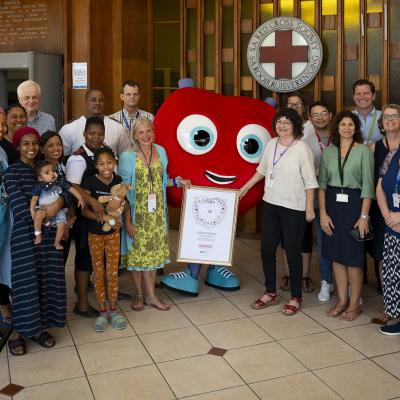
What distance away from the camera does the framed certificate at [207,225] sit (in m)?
3.54

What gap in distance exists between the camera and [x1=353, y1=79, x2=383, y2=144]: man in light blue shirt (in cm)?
372

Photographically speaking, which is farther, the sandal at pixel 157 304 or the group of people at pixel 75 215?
the sandal at pixel 157 304

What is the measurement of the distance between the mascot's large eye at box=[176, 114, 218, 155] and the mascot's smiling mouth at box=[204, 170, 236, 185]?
137mm

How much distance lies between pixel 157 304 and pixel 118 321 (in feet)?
1.18

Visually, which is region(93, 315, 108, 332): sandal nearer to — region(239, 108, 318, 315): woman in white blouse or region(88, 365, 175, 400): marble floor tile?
region(88, 365, 175, 400): marble floor tile

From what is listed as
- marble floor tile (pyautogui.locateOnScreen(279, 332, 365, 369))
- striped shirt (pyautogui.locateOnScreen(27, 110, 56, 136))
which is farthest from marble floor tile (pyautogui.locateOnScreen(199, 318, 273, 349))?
striped shirt (pyautogui.locateOnScreen(27, 110, 56, 136))

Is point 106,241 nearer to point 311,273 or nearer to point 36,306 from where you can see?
point 36,306

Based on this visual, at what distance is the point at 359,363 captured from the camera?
2.78 meters

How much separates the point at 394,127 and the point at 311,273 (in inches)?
60.6

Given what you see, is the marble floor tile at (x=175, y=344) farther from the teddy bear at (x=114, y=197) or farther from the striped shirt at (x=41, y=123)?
the striped shirt at (x=41, y=123)

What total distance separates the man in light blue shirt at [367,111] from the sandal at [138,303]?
1734mm

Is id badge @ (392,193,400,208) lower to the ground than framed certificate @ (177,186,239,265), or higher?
higher

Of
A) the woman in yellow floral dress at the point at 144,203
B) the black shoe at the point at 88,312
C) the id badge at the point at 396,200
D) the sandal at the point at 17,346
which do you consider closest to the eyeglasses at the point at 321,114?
the id badge at the point at 396,200

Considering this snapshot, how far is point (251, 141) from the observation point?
3.58 m
